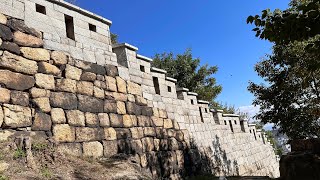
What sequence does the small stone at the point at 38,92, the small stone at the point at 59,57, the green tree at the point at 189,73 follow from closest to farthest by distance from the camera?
the small stone at the point at 38,92 < the small stone at the point at 59,57 < the green tree at the point at 189,73

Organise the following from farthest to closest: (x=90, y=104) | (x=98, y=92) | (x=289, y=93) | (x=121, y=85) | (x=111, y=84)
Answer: (x=289, y=93) → (x=121, y=85) → (x=111, y=84) → (x=98, y=92) → (x=90, y=104)

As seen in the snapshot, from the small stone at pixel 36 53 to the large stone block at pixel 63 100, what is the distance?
671mm

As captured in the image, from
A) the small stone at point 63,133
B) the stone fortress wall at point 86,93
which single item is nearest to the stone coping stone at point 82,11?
the stone fortress wall at point 86,93

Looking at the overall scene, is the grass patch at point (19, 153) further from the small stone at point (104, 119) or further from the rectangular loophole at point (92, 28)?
the rectangular loophole at point (92, 28)

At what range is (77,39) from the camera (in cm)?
682

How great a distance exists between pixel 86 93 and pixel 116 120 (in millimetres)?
956

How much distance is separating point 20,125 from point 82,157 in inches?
50.0

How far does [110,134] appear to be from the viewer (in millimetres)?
6699

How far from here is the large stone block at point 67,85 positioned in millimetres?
5964

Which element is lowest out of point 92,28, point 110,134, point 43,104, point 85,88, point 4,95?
point 110,134

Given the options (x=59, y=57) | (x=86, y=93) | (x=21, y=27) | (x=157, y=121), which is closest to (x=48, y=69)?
(x=59, y=57)

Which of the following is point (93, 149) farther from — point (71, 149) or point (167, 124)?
point (167, 124)

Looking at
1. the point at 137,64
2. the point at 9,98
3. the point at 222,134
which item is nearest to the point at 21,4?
the point at 9,98

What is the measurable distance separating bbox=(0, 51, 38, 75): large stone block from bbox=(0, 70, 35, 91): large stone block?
9 cm
